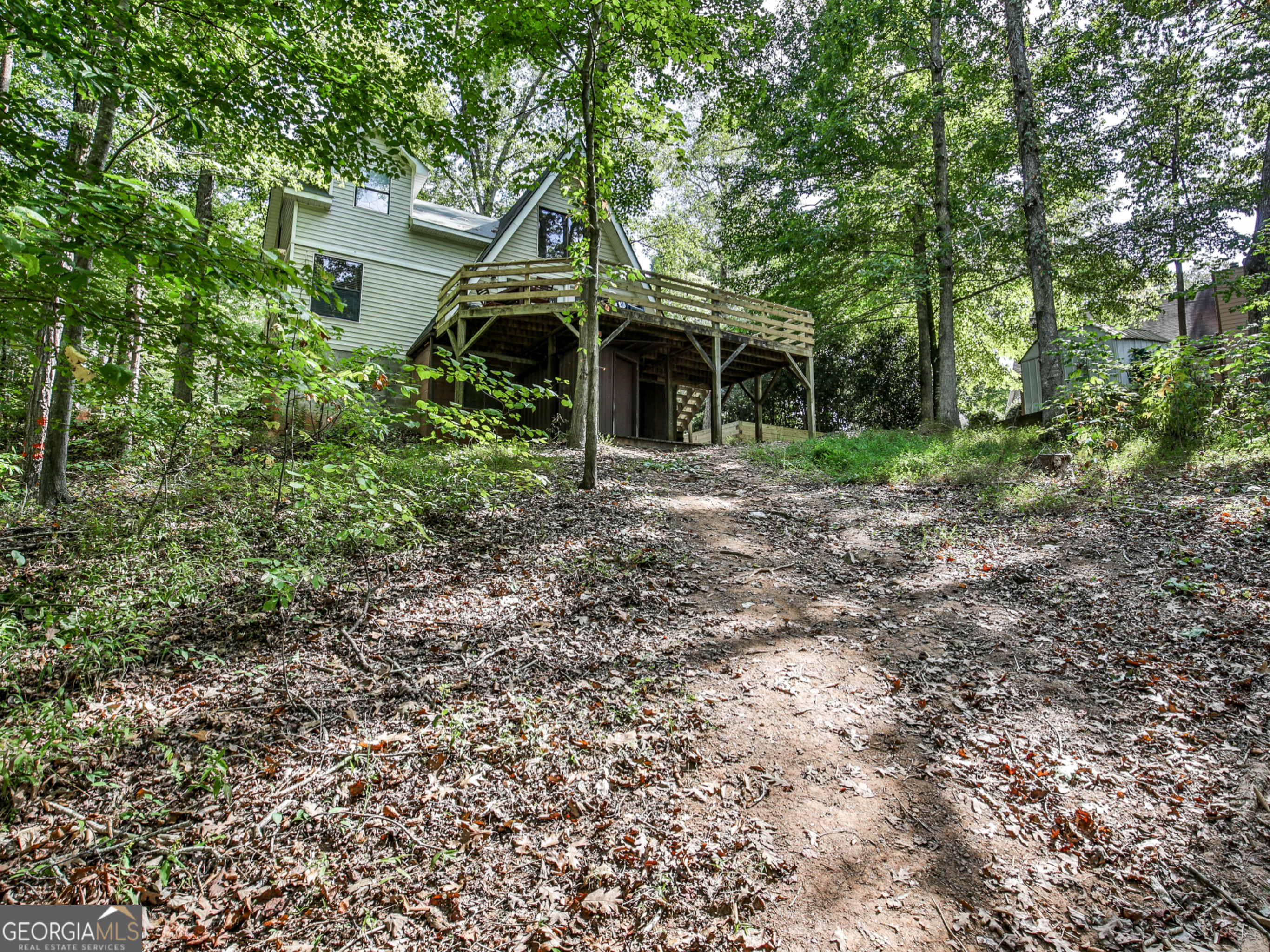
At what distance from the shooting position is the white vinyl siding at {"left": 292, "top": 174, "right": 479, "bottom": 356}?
15.6m

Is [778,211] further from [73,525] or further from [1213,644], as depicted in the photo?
[73,525]

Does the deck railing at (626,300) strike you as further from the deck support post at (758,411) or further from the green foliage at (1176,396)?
the green foliage at (1176,396)

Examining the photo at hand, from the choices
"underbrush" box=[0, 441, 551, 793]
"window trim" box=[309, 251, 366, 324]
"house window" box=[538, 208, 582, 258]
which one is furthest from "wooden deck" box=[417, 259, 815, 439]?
"underbrush" box=[0, 441, 551, 793]

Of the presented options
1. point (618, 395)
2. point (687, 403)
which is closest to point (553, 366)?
point (618, 395)

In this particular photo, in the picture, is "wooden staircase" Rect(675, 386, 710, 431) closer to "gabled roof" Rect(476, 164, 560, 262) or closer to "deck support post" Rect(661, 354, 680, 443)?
"deck support post" Rect(661, 354, 680, 443)

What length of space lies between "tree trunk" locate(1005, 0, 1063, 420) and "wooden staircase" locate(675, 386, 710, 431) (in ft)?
32.4

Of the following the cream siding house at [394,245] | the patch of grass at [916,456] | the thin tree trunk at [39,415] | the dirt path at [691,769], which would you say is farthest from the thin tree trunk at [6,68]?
the patch of grass at [916,456]

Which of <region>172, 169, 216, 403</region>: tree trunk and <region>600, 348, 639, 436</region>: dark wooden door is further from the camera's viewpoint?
<region>600, 348, 639, 436</region>: dark wooden door

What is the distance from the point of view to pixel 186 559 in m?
4.80

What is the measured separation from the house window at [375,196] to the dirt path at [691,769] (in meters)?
15.1

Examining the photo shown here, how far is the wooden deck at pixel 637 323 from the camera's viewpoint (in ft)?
38.7

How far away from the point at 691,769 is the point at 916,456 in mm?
8255

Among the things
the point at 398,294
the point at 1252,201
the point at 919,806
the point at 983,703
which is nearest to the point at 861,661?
the point at 983,703

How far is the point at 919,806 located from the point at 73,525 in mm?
7249
